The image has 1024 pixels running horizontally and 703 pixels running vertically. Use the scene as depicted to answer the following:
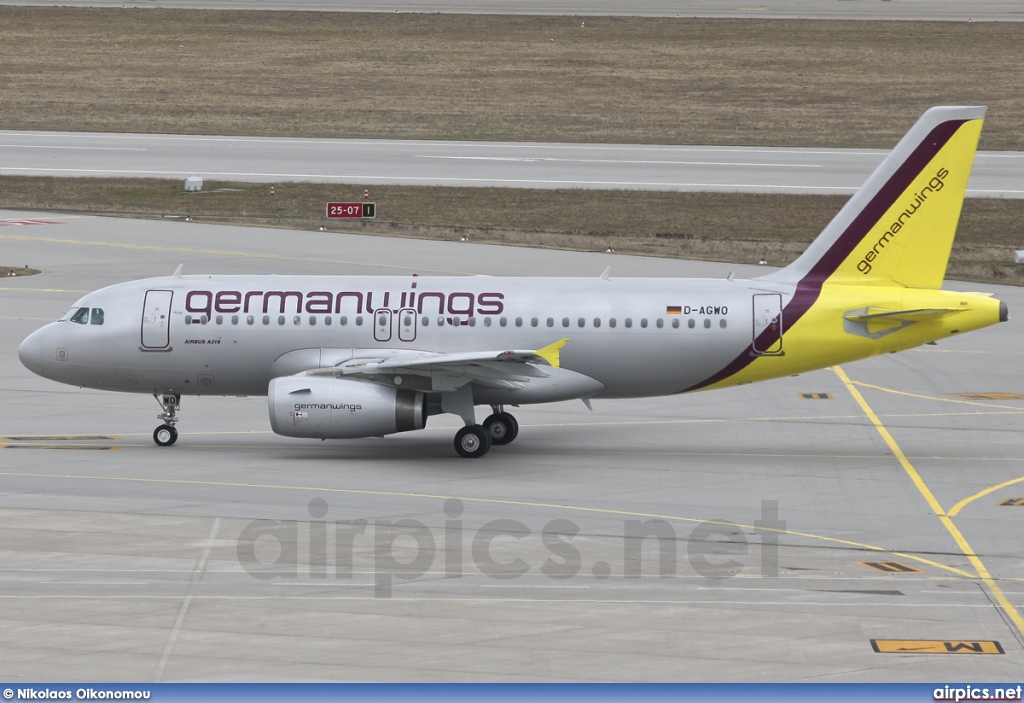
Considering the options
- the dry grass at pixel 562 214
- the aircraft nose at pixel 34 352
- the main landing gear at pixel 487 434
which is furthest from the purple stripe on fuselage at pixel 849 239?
the dry grass at pixel 562 214

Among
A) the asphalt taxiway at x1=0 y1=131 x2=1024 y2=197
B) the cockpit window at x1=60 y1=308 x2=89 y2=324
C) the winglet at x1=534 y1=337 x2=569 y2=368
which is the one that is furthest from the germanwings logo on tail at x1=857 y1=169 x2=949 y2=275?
the asphalt taxiway at x1=0 y1=131 x2=1024 y2=197

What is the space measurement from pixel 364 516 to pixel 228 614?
681cm

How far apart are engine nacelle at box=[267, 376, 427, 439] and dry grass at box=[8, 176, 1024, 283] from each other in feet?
A: 107

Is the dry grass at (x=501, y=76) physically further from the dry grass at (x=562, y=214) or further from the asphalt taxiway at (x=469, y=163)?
the dry grass at (x=562, y=214)

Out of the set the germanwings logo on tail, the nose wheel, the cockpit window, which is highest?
the germanwings logo on tail

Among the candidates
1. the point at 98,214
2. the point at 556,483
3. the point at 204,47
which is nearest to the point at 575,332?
the point at 556,483

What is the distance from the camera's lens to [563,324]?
3534 centimetres

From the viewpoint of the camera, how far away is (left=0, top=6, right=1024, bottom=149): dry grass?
3944 inches

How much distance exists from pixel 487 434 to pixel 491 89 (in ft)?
254

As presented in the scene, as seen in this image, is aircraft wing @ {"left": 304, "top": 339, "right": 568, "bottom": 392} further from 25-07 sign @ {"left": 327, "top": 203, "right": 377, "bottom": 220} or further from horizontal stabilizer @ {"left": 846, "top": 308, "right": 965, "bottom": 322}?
25-07 sign @ {"left": 327, "top": 203, "right": 377, "bottom": 220}

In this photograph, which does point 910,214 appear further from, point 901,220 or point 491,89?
point 491,89

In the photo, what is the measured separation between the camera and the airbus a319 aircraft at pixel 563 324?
3459 cm

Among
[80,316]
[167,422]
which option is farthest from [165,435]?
[80,316]

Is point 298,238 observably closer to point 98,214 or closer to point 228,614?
point 98,214
